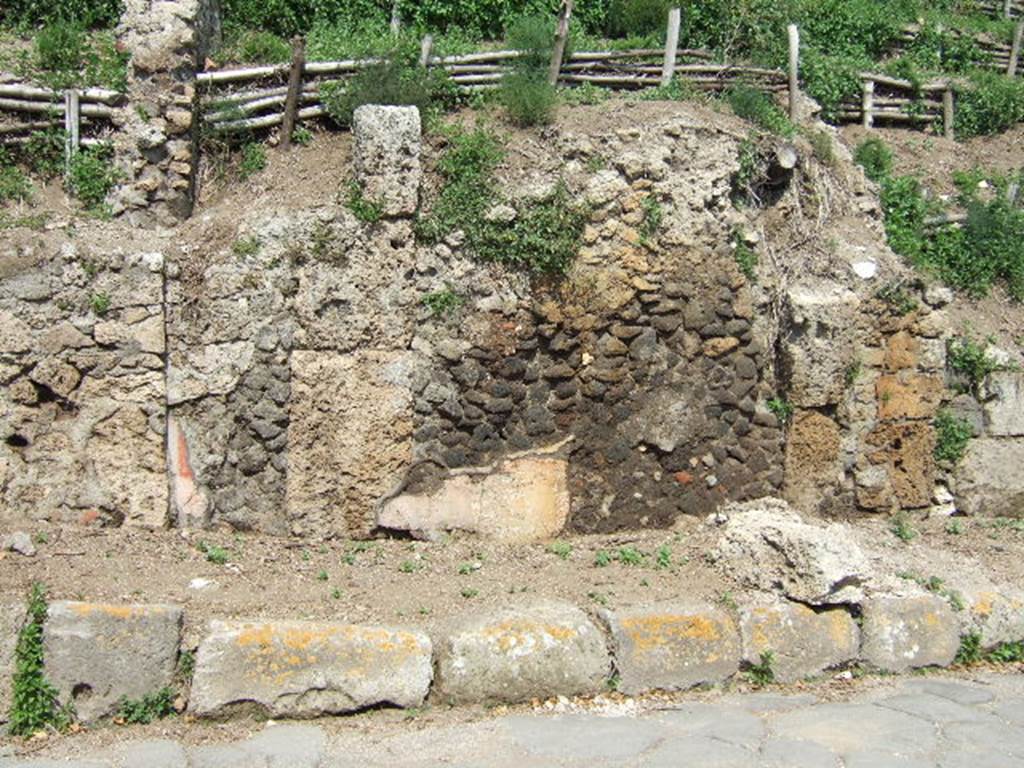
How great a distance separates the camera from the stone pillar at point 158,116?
25.2ft

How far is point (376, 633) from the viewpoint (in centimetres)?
548

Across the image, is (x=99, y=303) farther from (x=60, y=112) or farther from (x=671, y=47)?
(x=671, y=47)

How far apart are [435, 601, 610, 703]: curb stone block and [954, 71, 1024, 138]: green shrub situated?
7.44 meters

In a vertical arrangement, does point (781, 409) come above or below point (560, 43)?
below

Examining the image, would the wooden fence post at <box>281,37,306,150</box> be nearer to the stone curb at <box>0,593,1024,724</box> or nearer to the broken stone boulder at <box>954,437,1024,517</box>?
the stone curb at <box>0,593,1024,724</box>

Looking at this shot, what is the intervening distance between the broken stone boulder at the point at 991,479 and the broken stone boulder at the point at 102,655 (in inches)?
219

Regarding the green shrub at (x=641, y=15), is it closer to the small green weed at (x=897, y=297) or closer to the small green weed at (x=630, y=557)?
the small green weed at (x=897, y=297)

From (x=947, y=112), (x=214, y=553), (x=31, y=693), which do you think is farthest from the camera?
(x=947, y=112)

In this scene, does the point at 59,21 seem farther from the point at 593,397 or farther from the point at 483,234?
the point at 593,397

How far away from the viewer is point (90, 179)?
763 cm

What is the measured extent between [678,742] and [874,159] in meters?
6.06

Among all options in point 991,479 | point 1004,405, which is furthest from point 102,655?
point 1004,405

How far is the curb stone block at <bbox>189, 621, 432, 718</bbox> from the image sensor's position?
5270 mm

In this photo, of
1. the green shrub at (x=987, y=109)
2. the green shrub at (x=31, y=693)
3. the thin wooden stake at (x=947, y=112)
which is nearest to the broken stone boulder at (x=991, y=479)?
the thin wooden stake at (x=947, y=112)
